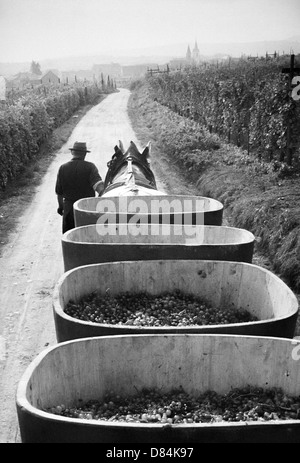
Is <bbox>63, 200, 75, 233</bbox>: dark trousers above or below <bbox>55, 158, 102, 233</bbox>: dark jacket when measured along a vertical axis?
below

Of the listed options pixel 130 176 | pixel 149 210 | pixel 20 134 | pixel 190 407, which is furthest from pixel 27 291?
pixel 20 134

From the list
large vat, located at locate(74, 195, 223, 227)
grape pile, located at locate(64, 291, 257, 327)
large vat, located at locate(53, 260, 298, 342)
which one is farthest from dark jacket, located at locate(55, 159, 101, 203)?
grape pile, located at locate(64, 291, 257, 327)

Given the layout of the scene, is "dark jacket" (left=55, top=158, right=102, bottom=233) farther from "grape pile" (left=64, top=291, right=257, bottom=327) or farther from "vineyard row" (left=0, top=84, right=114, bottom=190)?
"vineyard row" (left=0, top=84, right=114, bottom=190)

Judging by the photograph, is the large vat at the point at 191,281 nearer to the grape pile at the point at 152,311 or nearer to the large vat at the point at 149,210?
the grape pile at the point at 152,311

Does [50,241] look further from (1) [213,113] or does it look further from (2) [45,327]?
(1) [213,113]

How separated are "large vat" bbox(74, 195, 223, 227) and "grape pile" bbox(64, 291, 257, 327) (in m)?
1.65

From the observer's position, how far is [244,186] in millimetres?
13656

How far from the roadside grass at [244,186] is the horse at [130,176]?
8.55 feet

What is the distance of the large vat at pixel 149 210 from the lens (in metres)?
7.90

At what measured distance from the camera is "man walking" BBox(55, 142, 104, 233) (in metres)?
9.15

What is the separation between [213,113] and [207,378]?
1942 cm

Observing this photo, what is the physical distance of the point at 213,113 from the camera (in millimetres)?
22844

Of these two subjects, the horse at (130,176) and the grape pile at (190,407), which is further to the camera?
the horse at (130,176)

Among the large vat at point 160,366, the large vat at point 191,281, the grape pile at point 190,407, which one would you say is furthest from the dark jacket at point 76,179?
the grape pile at point 190,407
